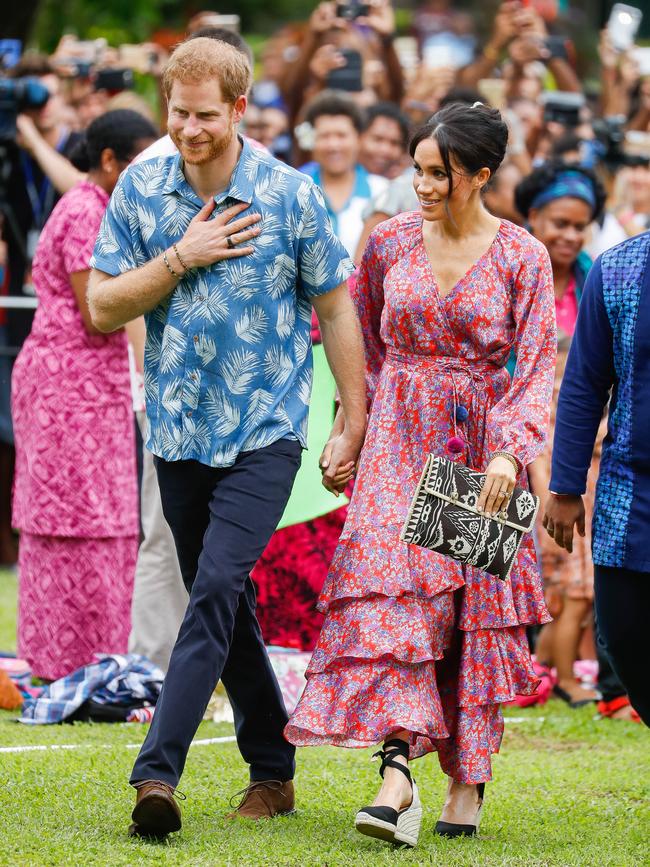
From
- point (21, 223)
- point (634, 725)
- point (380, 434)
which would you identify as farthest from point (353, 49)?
point (380, 434)

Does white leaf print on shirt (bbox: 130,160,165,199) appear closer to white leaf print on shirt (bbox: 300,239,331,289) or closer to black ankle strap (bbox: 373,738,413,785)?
white leaf print on shirt (bbox: 300,239,331,289)

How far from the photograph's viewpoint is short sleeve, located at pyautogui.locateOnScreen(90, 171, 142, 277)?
4754 mm

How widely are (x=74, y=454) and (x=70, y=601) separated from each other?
0.65m

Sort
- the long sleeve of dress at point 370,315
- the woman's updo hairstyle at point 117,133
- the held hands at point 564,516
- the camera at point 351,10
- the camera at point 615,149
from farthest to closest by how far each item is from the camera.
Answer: the camera at point 351,10, the camera at point 615,149, the woman's updo hairstyle at point 117,133, the long sleeve of dress at point 370,315, the held hands at point 564,516

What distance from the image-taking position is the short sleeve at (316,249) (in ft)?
15.6

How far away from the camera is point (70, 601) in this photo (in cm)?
723

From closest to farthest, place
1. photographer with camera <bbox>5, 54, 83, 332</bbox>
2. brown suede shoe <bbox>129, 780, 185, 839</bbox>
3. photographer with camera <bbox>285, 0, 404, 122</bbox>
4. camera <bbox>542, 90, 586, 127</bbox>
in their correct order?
brown suede shoe <bbox>129, 780, 185, 839</bbox>, photographer with camera <bbox>5, 54, 83, 332</bbox>, camera <bbox>542, 90, 586, 127</bbox>, photographer with camera <bbox>285, 0, 404, 122</bbox>

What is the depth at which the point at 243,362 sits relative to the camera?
4.69 meters

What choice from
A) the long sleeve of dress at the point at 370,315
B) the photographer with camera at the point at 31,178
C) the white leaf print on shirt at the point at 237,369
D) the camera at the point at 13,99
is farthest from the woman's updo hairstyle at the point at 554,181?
the camera at the point at 13,99

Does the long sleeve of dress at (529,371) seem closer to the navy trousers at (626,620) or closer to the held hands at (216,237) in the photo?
the navy trousers at (626,620)

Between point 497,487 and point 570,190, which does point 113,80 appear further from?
point 497,487

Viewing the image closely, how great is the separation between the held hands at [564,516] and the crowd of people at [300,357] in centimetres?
15

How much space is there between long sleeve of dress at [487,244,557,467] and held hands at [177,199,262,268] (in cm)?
84

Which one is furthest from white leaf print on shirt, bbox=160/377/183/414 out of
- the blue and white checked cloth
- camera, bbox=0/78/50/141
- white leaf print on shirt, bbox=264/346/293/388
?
camera, bbox=0/78/50/141
